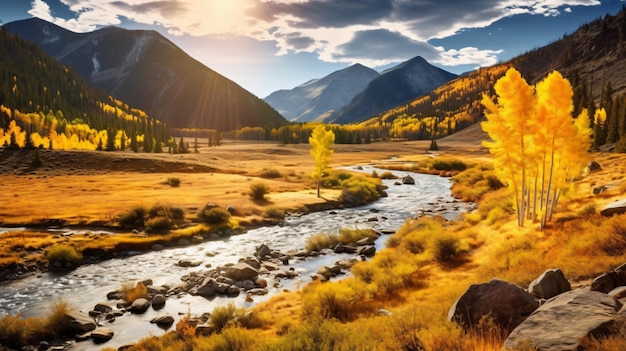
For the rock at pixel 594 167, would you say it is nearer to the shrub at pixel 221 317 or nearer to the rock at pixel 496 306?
the rock at pixel 496 306

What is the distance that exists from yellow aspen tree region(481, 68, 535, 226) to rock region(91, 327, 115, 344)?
26.9 m

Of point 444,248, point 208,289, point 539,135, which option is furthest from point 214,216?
point 539,135

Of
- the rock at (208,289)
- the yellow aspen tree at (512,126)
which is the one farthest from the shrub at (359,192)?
the rock at (208,289)

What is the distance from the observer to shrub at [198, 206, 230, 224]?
40219 millimetres

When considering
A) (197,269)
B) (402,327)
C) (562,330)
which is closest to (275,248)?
(197,269)

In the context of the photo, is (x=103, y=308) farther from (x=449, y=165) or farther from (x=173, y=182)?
(x=449, y=165)

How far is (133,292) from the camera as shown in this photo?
21094 millimetres

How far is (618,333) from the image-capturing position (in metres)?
7.23

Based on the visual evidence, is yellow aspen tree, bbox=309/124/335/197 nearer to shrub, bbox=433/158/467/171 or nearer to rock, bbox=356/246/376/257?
rock, bbox=356/246/376/257

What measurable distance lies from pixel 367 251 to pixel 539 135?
1523 cm

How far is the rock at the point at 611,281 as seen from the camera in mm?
10977

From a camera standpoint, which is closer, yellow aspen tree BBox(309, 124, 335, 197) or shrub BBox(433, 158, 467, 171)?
yellow aspen tree BBox(309, 124, 335, 197)

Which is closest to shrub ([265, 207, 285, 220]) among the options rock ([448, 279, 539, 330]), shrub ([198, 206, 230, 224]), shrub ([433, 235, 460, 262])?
shrub ([198, 206, 230, 224])

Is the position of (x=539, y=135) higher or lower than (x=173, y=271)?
higher
